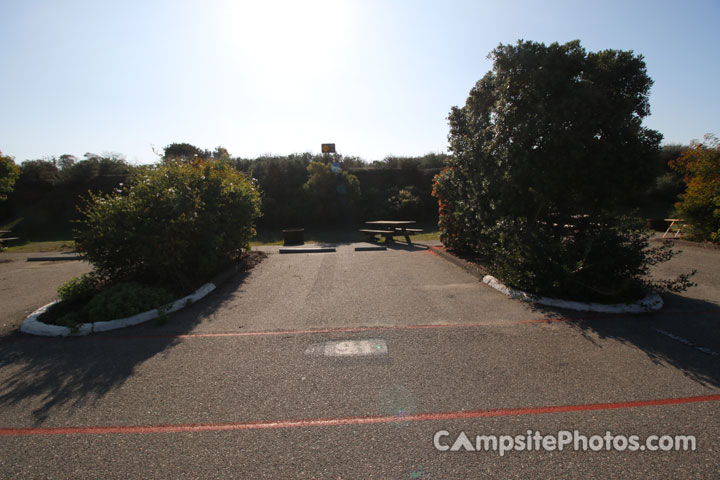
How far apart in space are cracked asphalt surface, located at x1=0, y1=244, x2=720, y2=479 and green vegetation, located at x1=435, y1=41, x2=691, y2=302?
0.67 m

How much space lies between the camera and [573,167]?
5582mm

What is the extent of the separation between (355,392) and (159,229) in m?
4.74

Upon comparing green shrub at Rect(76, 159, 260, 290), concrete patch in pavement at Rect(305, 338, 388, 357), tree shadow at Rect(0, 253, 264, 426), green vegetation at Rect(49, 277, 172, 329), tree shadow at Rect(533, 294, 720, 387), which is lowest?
tree shadow at Rect(533, 294, 720, 387)

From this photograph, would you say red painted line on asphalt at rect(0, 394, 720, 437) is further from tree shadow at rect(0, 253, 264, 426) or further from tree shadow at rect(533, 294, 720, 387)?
tree shadow at rect(533, 294, 720, 387)

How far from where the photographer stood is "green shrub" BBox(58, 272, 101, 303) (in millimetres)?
6027

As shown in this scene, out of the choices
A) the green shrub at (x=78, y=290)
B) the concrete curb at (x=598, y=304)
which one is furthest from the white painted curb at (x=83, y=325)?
the concrete curb at (x=598, y=304)

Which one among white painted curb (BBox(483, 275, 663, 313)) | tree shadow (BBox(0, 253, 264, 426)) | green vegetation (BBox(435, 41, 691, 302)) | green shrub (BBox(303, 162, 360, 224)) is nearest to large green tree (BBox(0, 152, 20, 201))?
green shrub (BBox(303, 162, 360, 224))

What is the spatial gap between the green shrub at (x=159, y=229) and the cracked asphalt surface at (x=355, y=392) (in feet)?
4.58

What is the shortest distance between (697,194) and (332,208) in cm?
1527

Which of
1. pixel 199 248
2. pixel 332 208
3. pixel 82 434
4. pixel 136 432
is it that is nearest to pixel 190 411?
pixel 136 432

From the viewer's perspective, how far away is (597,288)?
5.45 metres

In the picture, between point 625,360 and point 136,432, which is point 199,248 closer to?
point 136,432

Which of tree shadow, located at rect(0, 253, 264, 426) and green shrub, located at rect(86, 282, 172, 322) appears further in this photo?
green shrub, located at rect(86, 282, 172, 322)

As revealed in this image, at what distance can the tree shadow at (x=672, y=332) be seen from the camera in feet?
12.1
